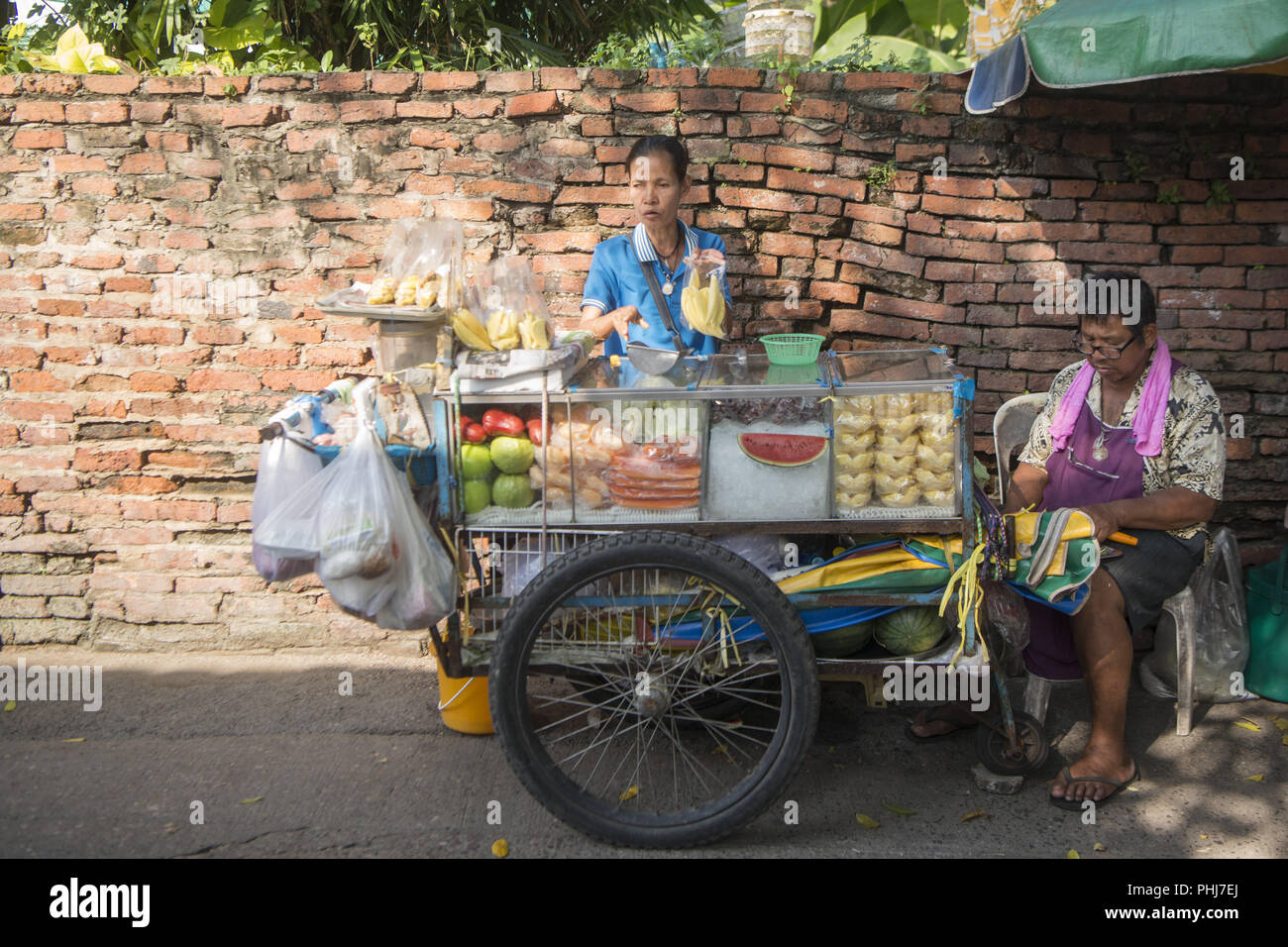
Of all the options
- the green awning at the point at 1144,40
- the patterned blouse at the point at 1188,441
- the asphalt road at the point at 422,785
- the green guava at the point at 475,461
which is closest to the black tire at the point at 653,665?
the asphalt road at the point at 422,785

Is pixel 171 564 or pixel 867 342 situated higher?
pixel 867 342

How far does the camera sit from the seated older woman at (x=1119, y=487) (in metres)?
3.12

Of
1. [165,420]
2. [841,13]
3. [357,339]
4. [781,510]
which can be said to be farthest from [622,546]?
[841,13]

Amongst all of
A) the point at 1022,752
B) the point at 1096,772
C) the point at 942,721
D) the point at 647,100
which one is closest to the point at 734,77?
the point at 647,100

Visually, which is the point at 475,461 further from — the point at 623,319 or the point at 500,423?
the point at 623,319

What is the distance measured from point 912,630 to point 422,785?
160 centimetres

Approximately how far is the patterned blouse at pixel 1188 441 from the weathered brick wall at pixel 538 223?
84cm

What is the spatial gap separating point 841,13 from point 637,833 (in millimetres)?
6556

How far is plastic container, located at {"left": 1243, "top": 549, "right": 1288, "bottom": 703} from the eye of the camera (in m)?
3.64

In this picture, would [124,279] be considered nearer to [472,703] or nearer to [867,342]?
[472,703]

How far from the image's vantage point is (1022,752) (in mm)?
3125

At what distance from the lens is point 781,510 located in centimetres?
282

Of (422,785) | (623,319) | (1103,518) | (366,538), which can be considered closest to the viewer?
(366,538)

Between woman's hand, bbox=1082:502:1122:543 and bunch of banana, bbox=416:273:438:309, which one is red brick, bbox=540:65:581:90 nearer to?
bunch of banana, bbox=416:273:438:309
